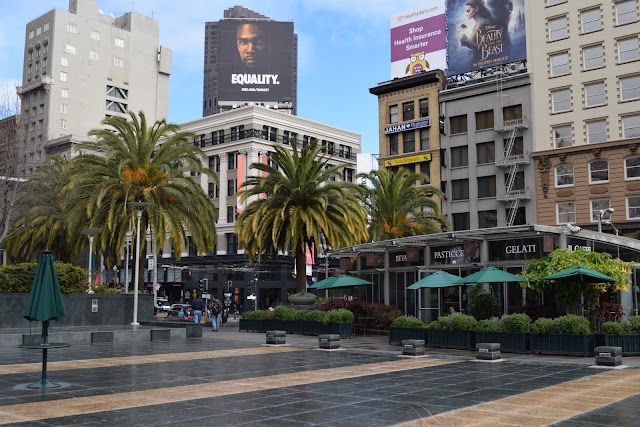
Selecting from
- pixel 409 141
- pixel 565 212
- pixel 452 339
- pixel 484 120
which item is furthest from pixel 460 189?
pixel 452 339

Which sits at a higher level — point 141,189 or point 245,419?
point 141,189

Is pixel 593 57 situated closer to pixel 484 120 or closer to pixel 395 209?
pixel 484 120

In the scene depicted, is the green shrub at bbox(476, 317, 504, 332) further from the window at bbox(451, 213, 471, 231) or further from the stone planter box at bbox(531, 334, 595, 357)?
the window at bbox(451, 213, 471, 231)

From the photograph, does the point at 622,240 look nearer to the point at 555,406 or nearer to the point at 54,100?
the point at 555,406

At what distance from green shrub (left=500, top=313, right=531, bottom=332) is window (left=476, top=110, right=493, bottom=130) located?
134 ft

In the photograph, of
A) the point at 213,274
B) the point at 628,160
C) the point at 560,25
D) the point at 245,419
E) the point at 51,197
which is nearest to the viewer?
the point at 245,419

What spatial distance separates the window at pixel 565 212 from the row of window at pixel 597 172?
1640mm

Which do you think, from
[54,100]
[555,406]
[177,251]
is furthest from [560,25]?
[54,100]

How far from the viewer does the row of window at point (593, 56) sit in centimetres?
5431

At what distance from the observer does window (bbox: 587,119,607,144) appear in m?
55.0

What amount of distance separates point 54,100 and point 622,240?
97616mm

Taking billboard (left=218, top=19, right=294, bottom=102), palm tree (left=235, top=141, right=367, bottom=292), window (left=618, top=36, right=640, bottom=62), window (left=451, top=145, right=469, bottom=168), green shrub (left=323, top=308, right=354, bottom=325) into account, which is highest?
billboard (left=218, top=19, right=294, bottom=102)

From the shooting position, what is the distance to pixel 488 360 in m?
20.6

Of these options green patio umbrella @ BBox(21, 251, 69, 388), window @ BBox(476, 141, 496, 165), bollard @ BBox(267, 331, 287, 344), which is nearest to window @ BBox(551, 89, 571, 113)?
window @ BBox(476, 141, 496, 165)
